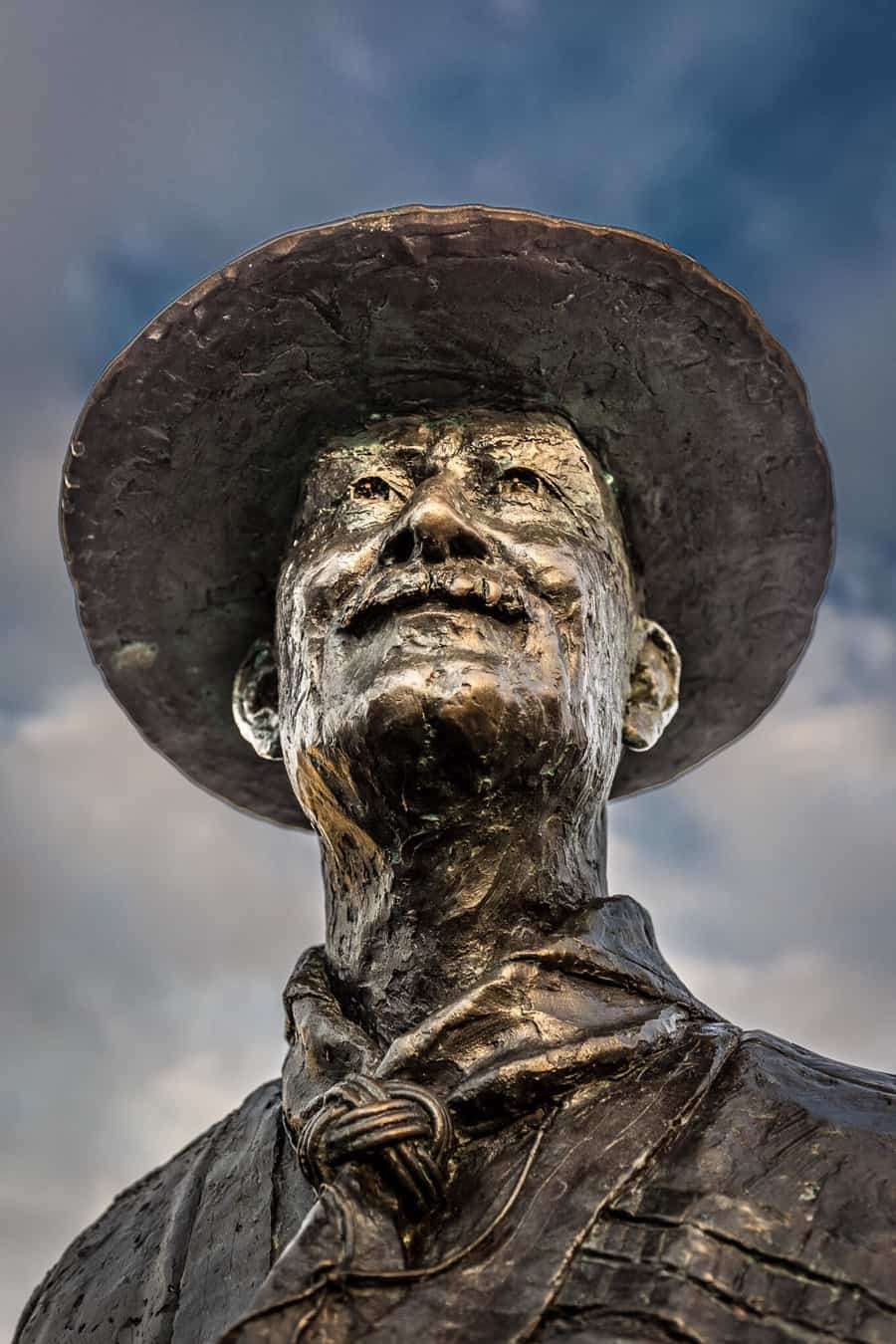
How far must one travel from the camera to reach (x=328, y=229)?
458 centimetres

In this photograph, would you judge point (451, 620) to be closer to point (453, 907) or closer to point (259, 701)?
point (453, 907)

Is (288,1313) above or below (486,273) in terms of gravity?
below

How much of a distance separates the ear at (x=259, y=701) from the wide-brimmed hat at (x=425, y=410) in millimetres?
123

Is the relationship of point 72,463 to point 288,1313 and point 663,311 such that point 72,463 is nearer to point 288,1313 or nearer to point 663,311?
point 663,311

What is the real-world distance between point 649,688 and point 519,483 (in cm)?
86

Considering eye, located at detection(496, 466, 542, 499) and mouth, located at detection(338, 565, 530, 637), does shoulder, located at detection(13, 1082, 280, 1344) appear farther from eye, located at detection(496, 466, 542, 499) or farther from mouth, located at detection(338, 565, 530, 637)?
eye, located at detection(496, 466, 542, 499)

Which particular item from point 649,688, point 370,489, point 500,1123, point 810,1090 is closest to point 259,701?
point 370,489

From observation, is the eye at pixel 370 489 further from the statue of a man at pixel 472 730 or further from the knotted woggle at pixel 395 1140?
the knotted woggle at pixel 395 1140

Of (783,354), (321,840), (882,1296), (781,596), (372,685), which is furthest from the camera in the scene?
Answer: (781,596)

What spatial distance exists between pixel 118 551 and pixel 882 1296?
3.24m

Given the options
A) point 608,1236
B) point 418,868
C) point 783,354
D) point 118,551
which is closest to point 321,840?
point 418,868

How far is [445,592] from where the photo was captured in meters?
4.12

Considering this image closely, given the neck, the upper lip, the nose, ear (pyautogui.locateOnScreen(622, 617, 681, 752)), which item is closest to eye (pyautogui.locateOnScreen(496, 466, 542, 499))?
the nose

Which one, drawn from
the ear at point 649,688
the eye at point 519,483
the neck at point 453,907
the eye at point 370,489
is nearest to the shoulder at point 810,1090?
the neck at point 453,907
